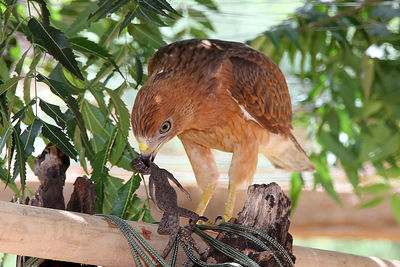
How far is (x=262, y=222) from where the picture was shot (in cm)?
136

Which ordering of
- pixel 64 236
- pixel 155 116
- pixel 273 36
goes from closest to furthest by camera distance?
1. pixel 64 236
2. pixel 155 116
3. pixel 273 36

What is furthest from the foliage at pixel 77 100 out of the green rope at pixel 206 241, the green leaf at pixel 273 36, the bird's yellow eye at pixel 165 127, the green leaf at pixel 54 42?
the green leaf at pixel 273 36

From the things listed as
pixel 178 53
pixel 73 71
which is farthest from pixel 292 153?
pixel 73 71

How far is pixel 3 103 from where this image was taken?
1366 millimetres

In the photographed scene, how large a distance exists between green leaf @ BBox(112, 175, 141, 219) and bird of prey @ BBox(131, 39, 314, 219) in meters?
0.21

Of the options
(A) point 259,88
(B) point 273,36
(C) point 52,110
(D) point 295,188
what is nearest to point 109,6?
(C) point 52,110

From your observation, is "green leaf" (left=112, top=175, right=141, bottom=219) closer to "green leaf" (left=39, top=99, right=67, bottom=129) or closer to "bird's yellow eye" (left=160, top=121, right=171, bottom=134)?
"bird's yellow eye" (left=160, top=121, right=171, bottom=134)

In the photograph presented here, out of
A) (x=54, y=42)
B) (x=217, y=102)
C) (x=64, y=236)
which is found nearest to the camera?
(x=64, y=236)

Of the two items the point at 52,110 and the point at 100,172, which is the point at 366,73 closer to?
the point at 100,172

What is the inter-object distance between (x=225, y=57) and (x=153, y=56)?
0.27 m

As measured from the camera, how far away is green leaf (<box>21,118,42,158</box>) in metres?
1.33

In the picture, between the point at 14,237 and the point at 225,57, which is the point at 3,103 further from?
the point at 225,57

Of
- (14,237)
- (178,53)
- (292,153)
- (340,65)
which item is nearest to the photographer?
(14,237)

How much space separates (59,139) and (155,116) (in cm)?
44
